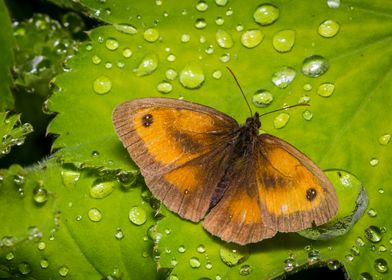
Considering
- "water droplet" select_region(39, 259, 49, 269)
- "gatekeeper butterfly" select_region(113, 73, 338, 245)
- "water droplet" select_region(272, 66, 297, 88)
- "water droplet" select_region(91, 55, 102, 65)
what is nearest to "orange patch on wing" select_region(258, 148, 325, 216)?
"gatekeeper butterfly" select_region(113, 73, 338, 245)

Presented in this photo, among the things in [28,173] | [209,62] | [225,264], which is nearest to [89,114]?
[28,173]

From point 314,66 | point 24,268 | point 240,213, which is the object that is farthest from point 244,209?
point 24,268

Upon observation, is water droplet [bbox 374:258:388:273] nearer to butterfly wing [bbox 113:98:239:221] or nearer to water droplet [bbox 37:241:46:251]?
butterfly wing [bbox 113:98:239:221]

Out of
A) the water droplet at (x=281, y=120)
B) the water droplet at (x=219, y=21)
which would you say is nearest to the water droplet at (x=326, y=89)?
the water droplet at (x=281, y=120)

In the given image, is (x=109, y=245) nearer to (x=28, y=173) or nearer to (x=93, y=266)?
(x=93, y=266)

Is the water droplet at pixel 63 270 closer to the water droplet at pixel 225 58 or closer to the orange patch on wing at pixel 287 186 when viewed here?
the orange patch on wing at pixel 287 186
